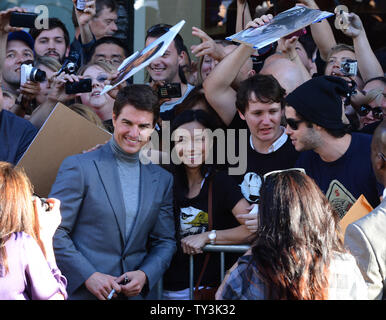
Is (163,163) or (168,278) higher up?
(163,163)

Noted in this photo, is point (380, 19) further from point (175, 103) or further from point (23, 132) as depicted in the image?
point (23, 132)

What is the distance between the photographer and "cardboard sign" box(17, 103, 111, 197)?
391 centimetres

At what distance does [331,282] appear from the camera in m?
2.53

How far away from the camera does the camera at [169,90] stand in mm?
4551

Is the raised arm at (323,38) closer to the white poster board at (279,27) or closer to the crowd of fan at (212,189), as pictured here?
the crowd of fan at (212,189)

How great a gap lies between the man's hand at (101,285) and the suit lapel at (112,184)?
9.8 inches

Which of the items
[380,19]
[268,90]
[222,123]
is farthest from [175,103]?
[380,19]

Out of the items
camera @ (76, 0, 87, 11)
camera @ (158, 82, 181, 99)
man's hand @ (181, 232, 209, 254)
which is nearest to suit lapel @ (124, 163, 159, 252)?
man's hand @ (181, 232, 209, 254)

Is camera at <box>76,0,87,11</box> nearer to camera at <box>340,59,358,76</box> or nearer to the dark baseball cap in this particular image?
camera at <box>340,59,358,76</box>

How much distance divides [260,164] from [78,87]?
1.43 metres

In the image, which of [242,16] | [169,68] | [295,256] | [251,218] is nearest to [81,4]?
[169,68]

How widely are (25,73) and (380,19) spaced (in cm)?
444

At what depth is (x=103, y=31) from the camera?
5895mm

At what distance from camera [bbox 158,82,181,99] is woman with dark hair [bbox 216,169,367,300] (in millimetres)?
2062
